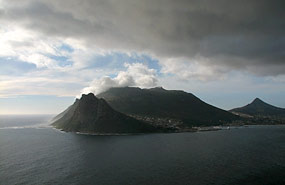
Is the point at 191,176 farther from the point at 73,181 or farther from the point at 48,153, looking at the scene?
the point at 48,153

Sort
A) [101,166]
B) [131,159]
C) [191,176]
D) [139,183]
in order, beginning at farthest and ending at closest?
[131,159]
[101,166]
[191,176]
[139,183]

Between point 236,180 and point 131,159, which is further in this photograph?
point 131,159

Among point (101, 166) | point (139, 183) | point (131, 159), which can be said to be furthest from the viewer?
point (131, 159)

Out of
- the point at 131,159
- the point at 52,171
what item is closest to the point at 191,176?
the point at 131,159

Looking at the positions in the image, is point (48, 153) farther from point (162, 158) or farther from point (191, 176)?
point (191, 176)

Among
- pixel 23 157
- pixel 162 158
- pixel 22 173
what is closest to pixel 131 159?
pixel 162 158

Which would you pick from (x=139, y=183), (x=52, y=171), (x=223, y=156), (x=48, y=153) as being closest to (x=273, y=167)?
(x=223, y=156)

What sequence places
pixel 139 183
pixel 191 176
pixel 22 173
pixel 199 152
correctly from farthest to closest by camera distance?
pixel 199 152 → pixel 22 173 → pixel 191 176 → pixel 139 183

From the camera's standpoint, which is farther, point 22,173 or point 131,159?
point 131,159

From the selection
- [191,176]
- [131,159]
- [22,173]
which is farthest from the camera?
[131,159]
